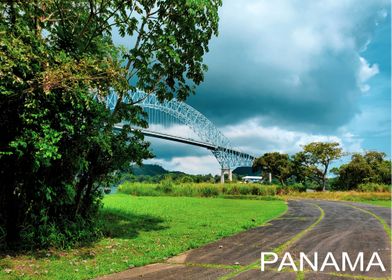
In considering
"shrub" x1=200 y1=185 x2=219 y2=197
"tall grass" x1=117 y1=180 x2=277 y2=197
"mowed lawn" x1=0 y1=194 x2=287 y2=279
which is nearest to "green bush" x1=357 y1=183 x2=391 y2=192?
"tall grass" x1=117 y1=180 x2=277 y2=197

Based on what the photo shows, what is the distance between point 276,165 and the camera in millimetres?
77875

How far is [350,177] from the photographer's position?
57.1 m

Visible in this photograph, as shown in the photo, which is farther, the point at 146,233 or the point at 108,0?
the point at 146,233

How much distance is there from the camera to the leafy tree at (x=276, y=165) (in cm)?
7356

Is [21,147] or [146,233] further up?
[21,147]

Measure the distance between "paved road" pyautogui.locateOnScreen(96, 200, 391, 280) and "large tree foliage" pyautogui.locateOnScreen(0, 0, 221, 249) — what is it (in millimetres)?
3554

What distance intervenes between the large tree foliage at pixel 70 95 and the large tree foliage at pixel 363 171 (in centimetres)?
4930

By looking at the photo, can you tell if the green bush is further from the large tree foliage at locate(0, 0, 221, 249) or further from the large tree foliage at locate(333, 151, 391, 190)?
the large tree foliage at locate(0, 0, 221, 249)

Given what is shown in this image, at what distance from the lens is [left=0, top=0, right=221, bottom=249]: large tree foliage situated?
330 inches

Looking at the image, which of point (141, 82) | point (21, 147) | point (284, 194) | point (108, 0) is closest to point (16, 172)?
point (21, 147)

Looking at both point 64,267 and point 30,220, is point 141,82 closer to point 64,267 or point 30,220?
point 30,220

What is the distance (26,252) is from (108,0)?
7366mm

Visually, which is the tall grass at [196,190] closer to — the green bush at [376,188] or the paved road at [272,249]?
the green bush at [376,188]

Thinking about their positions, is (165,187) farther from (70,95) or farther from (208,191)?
(70,95)
